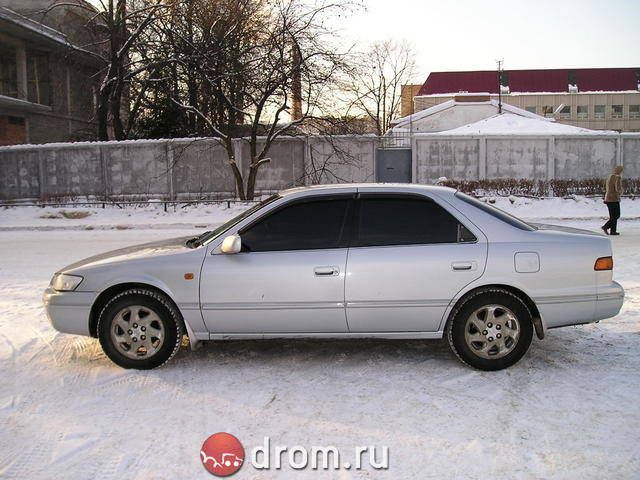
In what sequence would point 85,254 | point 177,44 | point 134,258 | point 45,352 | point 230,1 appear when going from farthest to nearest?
point 177,44 < point 230,1 < point 85,254 < point 45,352 < point 134,258

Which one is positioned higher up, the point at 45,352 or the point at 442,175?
the point at 442,175

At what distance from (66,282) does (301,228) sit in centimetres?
205

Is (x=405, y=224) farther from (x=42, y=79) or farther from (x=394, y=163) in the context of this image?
(x=42, y=79)

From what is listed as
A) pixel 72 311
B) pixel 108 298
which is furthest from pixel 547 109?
pixel 72 311

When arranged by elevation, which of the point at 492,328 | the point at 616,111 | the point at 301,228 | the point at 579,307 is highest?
the point at 616,111

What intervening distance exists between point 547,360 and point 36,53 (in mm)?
36802

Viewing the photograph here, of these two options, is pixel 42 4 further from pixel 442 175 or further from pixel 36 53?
pixel 442 175

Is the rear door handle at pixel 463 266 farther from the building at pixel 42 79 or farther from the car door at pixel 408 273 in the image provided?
the building at pixel 42 79

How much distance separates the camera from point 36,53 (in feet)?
116

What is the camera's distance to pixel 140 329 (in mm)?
5133

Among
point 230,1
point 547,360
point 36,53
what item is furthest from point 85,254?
point 36,53

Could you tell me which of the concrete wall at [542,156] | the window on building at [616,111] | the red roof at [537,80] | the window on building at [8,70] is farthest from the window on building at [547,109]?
the window on building at [8,70]

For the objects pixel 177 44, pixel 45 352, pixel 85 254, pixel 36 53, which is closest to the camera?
pixel 45 352

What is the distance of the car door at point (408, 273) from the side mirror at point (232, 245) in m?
0.89
